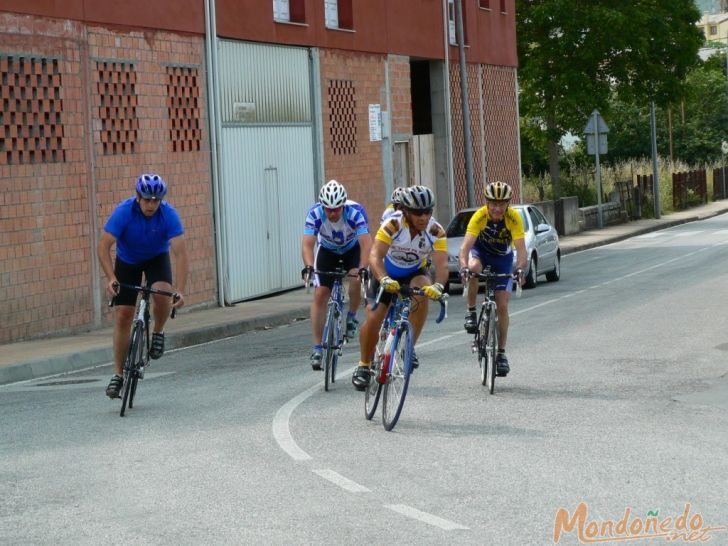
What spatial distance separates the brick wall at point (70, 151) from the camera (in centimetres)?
1839

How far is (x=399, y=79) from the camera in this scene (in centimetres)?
3241

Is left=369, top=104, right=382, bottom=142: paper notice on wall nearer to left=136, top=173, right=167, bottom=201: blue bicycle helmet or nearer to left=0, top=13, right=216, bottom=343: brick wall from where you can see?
left=0, top=13, right=216, bottom=343: brick wall

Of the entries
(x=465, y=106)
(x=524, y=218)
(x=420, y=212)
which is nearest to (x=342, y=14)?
(x=465, y=106)

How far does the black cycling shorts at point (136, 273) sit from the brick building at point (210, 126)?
6.40 metres

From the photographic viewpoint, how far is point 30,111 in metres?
18.9

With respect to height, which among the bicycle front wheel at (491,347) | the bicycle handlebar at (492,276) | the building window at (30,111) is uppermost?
the building window at (30,111)

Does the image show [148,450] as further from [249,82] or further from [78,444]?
[249,82]

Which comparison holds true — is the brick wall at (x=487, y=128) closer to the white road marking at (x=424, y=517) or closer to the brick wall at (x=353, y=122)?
the brick wall at (x=353, y=122)

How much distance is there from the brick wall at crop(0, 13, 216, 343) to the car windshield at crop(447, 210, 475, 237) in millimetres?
5877

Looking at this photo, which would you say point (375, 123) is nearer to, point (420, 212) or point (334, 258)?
point (334, 258)

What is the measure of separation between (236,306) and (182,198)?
1.90m

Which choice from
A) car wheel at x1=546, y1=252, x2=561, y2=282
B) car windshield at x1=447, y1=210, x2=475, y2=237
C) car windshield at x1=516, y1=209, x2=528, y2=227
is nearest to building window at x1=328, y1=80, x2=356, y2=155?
car windshield at x1=447, y1=210, x2=475, y2=237

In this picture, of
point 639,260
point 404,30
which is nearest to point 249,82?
point 404,30

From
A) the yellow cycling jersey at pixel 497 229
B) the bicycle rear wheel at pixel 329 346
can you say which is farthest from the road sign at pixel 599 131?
the bicycle rear wheel at pixel 329 346
